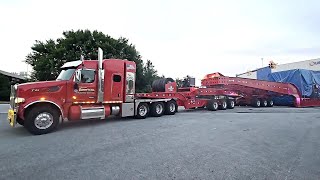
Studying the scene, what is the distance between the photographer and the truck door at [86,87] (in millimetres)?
9430

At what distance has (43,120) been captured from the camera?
807 centimetres

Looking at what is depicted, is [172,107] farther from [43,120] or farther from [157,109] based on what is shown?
[43,120]

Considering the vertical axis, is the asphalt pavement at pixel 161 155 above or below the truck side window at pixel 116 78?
below

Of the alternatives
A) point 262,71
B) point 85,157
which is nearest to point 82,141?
point 85,157

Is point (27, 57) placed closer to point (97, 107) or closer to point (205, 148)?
point (97, 107)

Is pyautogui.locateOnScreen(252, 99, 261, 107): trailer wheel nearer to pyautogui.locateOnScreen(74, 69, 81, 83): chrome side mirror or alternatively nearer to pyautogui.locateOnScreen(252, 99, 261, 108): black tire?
pyautogui.locateOnScreen(252, 99, 261, 108): black tire

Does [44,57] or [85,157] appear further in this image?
[44,57]

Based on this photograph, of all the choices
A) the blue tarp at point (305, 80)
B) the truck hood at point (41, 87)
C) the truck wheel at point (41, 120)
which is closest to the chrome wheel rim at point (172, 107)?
the truck hood at point (41, 87)

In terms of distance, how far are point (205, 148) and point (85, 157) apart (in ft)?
9.57

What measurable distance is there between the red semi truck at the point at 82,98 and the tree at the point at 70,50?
17.9m

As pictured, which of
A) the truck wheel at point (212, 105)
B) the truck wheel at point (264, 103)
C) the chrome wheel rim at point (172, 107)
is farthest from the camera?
the truck wheel at point (264, 103)

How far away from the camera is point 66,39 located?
29172 millimetres

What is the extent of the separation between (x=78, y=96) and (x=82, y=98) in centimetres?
20

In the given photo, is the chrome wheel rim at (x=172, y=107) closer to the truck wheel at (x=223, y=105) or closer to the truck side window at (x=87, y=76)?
the truck side window at (x=87, y=76)
